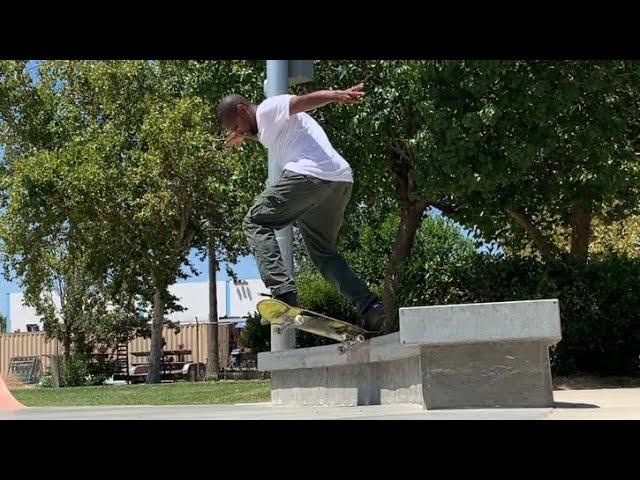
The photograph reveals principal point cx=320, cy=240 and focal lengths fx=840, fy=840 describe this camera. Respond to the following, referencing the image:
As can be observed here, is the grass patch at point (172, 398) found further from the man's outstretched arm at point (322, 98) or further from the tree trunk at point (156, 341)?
the tree trunk at point (156, 341)

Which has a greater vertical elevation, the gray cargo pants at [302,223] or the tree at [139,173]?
the tree at [139,173]

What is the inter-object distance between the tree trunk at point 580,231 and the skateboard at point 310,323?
320 inches

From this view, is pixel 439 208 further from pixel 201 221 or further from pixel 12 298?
pixel 12 298

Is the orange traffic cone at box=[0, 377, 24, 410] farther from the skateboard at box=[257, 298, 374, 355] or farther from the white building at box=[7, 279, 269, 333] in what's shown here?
the white building at box=[7, 279, 269, 333]

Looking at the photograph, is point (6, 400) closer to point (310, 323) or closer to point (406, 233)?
point (310, 323)

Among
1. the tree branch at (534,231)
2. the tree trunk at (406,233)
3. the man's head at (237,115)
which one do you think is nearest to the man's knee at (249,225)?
the man's head at (237,115)

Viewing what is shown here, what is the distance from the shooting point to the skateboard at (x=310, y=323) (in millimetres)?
5348

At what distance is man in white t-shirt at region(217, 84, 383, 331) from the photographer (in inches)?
205

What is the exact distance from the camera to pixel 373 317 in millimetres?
5688

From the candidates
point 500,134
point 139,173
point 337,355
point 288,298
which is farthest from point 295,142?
point 139,173

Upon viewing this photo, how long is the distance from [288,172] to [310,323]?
3.45ft
